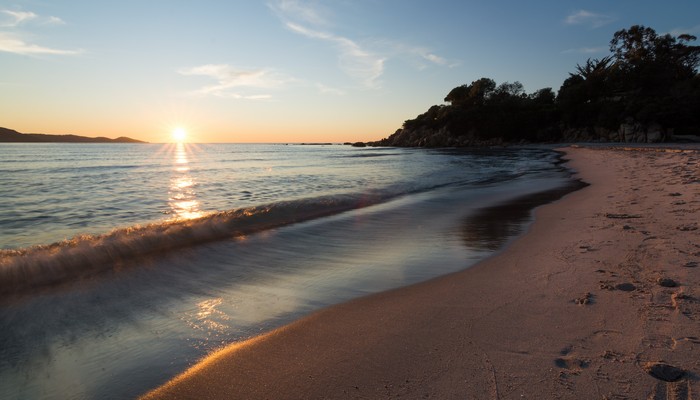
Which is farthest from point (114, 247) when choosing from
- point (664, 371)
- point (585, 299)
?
point (664, 371)

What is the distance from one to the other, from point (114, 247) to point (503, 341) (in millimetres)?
6516

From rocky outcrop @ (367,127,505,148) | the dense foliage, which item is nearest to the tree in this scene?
the dense foliage

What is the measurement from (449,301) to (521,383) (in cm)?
162

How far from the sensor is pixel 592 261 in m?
4.90

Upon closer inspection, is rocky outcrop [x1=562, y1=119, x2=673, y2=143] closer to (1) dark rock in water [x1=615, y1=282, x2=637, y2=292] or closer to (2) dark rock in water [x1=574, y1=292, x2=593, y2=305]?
(1) dark rock in water [x1=615, y1=282, x2=637, y2=292]

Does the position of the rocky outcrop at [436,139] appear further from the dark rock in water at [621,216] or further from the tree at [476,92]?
the dark rock in water at [621,216]

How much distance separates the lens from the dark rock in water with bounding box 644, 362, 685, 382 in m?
2.33

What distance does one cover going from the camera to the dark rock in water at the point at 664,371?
233 centimetres

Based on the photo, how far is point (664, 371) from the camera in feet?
Answer: 7.84

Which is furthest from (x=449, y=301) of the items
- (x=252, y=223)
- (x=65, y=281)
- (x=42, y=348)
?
(x=252, y=223)

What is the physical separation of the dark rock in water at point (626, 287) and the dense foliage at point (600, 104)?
59942 mm

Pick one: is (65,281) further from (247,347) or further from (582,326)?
(582,326)

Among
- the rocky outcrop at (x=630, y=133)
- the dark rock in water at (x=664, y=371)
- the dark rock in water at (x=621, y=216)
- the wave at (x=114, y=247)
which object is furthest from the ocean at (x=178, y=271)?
the rocky outcrop at (x=630, y=133)

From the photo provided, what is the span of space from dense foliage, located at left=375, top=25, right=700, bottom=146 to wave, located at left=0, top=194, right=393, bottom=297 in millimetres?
59651
